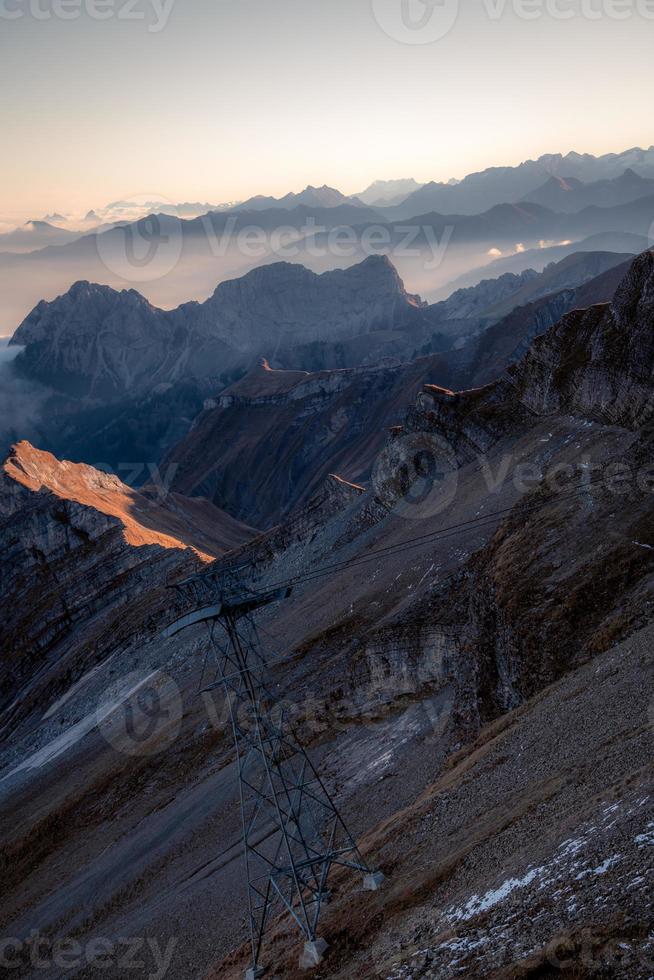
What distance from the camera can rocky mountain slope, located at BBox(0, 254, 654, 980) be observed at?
57.8ft

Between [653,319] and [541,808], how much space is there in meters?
32.4

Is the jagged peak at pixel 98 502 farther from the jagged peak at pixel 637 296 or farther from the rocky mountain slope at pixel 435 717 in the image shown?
the jagged peak at pixel 637 296

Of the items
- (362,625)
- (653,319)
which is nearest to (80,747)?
(362,625)

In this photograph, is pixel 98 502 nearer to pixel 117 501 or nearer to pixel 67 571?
pixel 117 501

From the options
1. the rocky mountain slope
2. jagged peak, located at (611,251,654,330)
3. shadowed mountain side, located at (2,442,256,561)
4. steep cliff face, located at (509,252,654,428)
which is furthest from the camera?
shadowed mountain side, located at (2,442,256,561)

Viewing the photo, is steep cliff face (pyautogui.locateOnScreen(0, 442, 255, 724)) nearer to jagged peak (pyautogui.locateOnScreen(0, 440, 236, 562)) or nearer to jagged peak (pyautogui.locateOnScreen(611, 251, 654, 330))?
jagged peak (pyautogui.locateOnScreen(0, 440, 236, 562))

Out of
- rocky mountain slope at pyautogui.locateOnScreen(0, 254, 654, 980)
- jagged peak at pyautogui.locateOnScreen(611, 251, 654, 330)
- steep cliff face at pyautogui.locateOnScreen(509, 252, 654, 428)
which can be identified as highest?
jagged peak at pyautogui.locateOnScreen(611, 251, 654, 330)

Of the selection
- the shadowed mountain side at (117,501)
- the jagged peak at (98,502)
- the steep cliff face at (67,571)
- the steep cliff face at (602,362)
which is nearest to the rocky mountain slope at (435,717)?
the steep cliff face at (602,362)

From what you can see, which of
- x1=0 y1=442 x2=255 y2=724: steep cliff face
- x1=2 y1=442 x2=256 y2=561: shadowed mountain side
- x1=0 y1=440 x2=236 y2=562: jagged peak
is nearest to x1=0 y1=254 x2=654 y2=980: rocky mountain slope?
x1=0 y1=442 x2=255 y2=724: steep cliff face

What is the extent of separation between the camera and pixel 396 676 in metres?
42.1

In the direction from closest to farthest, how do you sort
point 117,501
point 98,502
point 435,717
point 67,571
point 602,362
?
1. point 435,717
2. point 602,362
3. point 67,571
4. point 98,502
5. point 117,501

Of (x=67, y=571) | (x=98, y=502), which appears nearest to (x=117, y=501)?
(x=98, y=502)

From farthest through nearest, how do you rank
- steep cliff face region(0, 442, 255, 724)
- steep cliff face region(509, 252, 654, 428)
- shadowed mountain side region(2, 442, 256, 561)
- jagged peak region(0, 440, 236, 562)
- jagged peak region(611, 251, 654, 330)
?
1. shadowed mountain side region(2, 442, 256, 561)
2. jagged peak region(0, 440, 236, 562)
3. steep cliff face region(0, 442, 255, 724)
4. jagged peak region(611, 251, 654, 330)
5. steep cliff face region(509, 252, 654, 428)

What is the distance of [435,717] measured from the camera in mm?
37656
